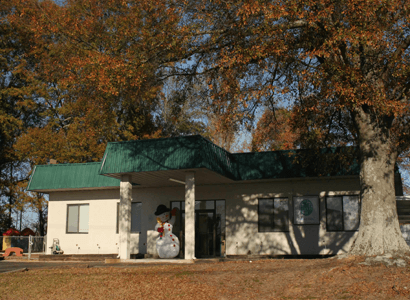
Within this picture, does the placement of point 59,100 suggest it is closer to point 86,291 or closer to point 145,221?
point 145,221

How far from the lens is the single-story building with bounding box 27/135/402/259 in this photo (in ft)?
60.8

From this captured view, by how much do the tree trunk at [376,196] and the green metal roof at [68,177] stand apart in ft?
45.9

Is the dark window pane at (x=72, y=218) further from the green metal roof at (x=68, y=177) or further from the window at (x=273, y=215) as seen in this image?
the window at (x=273, y=215)

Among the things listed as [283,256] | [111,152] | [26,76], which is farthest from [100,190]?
[26,76]

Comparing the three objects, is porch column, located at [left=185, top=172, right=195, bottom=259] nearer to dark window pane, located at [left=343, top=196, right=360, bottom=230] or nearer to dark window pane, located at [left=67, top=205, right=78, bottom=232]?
dark window pane, located at [left=343, top=196, right=360, bottom=230]

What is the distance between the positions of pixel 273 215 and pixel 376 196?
9186 millimetres

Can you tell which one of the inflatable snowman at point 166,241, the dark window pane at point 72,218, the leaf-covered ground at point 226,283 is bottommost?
the leaf-covered ground at point 226,283

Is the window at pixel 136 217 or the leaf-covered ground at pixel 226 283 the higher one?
the window at pixel 136 217

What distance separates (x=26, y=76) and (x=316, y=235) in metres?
24.5

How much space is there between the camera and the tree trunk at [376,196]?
11945 millimetres

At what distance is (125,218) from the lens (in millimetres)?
19516

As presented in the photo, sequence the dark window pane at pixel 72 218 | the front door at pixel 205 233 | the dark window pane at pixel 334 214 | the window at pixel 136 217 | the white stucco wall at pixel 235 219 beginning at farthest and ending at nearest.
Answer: the dark window pane at pixel 72 218
the window at pixel 136 217
the front door at pixel 205 233
the white stucco wall at pixel 235 219
the dark window pane at pixel 334 214

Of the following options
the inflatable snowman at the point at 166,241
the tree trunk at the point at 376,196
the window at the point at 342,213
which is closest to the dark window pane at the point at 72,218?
the inflatable snowman at the point at 166,241

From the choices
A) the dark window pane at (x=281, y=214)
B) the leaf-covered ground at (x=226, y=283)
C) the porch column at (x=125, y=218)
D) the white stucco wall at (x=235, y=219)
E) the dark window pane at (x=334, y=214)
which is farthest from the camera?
the dark window pane at (x=281, y=214)
